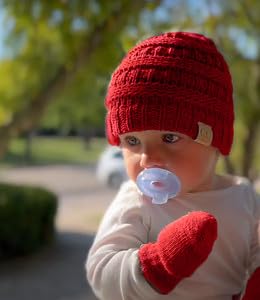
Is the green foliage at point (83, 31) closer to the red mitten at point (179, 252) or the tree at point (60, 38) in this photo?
the tree at point (60, 38)

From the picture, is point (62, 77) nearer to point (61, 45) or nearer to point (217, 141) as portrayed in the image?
Answer: point (61, 45)

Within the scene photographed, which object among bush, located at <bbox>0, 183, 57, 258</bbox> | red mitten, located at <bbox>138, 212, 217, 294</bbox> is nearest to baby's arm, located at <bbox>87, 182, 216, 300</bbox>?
red mitten, located at <bbox>138, 212, 217, 294</bbox>

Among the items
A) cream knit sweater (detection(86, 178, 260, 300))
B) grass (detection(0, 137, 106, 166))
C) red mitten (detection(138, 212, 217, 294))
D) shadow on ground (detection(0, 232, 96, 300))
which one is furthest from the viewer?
grass (detection(0, 137, 106, 166))

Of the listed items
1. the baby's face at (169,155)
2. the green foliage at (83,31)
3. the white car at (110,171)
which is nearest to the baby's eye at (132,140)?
the baby's face at (169,155)

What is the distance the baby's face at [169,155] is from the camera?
108 cm

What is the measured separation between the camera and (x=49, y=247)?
21.2ft

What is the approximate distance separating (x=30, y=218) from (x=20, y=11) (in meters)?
2.65

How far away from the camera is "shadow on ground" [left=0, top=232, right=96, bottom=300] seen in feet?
15.5

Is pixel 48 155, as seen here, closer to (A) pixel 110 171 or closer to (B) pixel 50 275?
(A) pixel 110 171

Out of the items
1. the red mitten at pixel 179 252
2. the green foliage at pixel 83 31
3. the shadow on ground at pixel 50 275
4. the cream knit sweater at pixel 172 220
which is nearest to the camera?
the red mitten at pixel 179 252

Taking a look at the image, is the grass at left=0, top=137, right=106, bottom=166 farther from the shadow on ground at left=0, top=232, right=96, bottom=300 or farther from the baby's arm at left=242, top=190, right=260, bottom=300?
the baby's arm at left=242, top=190, right=260, bottom=300

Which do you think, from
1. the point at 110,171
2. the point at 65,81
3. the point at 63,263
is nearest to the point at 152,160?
the point at 65,81

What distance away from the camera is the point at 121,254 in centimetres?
103

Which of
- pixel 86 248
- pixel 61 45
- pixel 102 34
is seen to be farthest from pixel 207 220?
pixel 86 248
